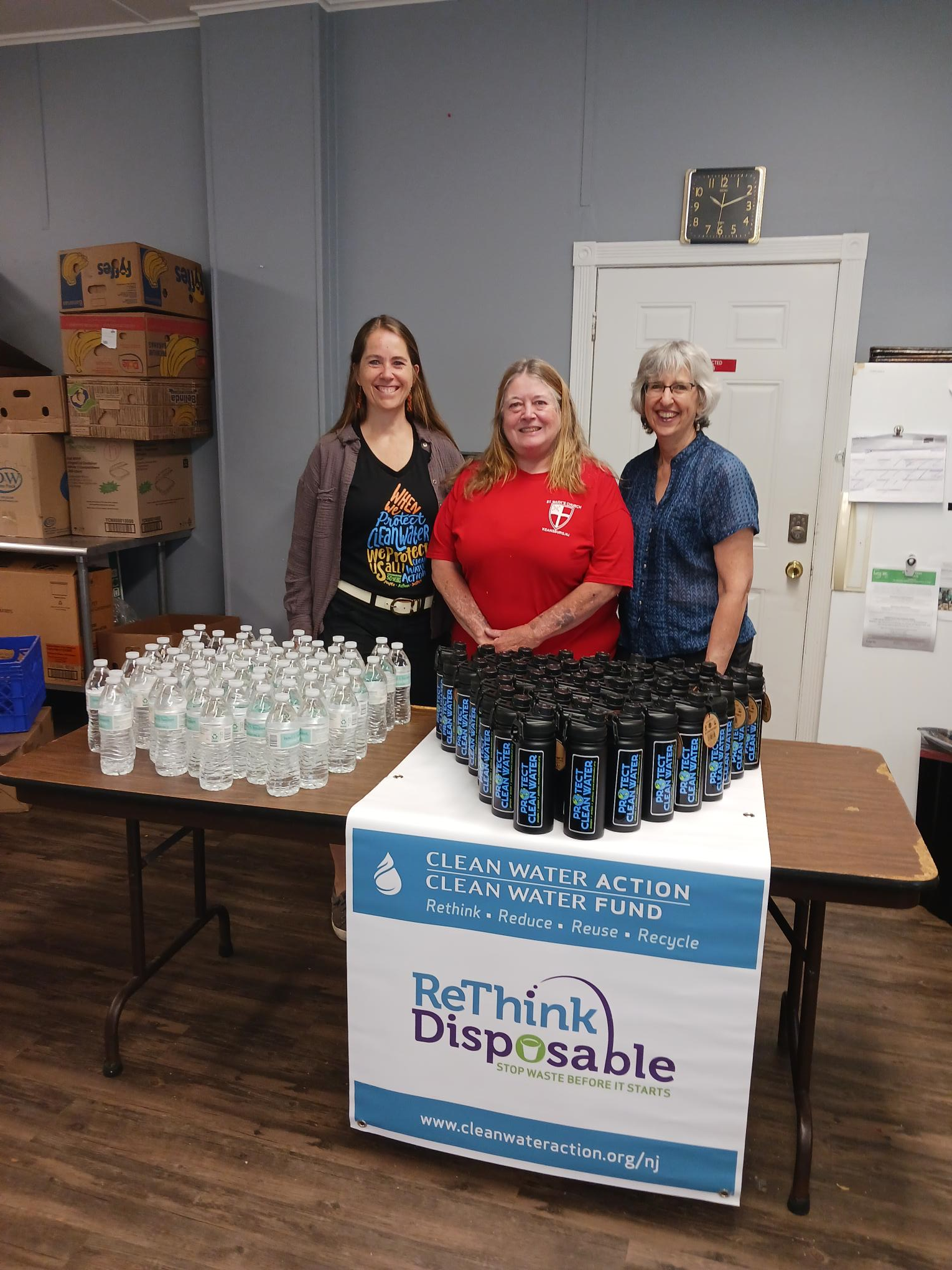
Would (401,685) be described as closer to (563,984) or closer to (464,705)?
(464,705)

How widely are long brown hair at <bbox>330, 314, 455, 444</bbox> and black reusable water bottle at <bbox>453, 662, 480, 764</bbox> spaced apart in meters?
0.98

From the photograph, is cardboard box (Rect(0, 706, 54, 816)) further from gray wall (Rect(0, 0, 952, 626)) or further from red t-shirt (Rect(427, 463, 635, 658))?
red t-shirt (Rect(427, 463, 635, 658))

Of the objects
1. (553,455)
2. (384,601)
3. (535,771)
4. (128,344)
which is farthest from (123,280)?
(535,771)

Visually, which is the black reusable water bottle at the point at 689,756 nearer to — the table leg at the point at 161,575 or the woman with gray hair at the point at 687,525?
the woman with gray hair at the point at 687,525

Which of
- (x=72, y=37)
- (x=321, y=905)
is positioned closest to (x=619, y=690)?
(x=321, y=905)

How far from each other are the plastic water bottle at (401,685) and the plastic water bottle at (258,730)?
38cm

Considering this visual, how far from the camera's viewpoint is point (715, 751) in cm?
164

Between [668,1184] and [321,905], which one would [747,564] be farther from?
[321,905]

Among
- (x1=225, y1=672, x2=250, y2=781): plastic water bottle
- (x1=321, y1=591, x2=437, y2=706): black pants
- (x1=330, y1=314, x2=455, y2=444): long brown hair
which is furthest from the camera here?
(x1=321, y1=591, x2=437, y2=706): black pants

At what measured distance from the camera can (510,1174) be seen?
68.8 inches

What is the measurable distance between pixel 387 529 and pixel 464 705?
0.79 m

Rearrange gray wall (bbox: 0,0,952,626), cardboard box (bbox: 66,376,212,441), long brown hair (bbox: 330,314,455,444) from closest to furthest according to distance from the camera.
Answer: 1. long brown hair (bbox: 330,314,455,444)
2. gray wall (bbox: 0,0,952,626)
3. cardboard box (bbox: 66,376,212,441)

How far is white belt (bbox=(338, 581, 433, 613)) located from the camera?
2.43 metres

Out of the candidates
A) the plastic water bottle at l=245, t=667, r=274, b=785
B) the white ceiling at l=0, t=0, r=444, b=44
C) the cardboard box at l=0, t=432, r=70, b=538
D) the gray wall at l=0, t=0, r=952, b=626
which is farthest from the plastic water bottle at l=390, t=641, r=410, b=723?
the white ceiling at l=0, t=0, r=444, b=44
